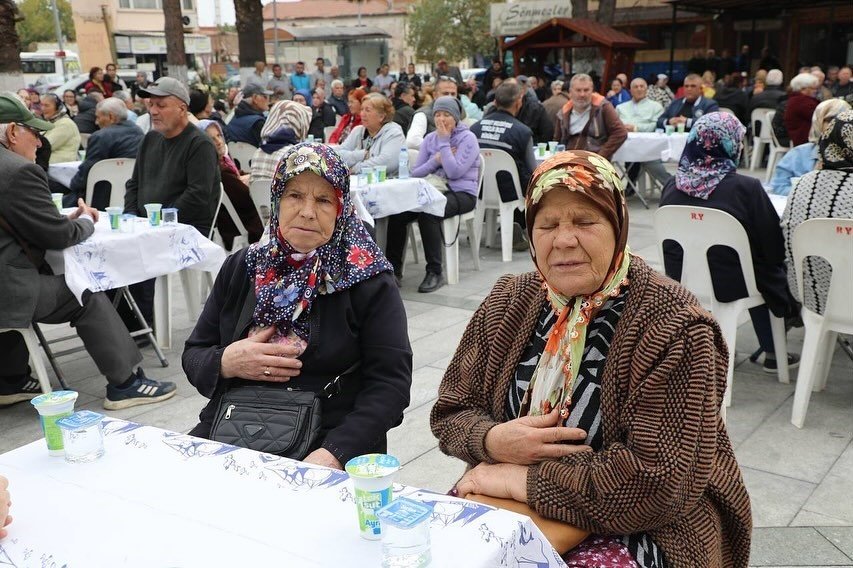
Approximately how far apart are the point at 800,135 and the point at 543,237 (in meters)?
8.90

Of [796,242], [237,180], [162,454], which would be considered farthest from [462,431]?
[237,180]

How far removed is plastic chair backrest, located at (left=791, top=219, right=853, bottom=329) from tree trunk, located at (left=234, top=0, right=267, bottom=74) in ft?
56.0

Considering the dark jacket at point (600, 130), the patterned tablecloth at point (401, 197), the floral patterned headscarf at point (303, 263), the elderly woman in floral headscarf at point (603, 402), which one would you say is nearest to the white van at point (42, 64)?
Answer: the dark jacket at point (600, 130)

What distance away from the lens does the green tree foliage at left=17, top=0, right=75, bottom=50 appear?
59884 mm

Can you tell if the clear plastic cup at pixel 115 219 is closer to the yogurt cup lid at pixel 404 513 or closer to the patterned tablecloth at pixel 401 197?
the patterned tablecloth at pixel 401 197

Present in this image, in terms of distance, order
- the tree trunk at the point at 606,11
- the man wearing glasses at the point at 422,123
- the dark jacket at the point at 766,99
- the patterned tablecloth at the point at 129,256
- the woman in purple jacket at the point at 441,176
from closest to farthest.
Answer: the patterned tablecloth at the point at 129,256
the woman in purple jacket at the point at 441,176
the man wearing glasses at the point at 422,123
the dark jacket at the point at 766,99
the tree trunk at the point at 606,11

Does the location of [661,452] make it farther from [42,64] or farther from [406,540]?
[42,64]

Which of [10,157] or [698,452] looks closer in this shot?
[698,452]

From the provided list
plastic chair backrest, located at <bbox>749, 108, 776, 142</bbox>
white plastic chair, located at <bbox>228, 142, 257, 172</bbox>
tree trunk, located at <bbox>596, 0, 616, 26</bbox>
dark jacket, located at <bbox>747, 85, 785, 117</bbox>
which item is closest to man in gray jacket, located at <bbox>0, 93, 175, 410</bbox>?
white plastic chair, located at <bbox>228, 142, 257, 172</bbox>

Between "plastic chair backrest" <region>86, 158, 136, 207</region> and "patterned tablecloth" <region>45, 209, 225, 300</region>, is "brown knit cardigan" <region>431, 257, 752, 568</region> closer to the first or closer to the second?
"patterned tablecloth" <region>45, 209, 225, 300</region>

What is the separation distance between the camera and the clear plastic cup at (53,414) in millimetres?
1878

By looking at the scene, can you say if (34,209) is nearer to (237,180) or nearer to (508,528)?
(237,180)

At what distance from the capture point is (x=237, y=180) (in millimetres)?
6363

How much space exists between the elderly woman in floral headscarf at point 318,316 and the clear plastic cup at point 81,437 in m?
0.50
